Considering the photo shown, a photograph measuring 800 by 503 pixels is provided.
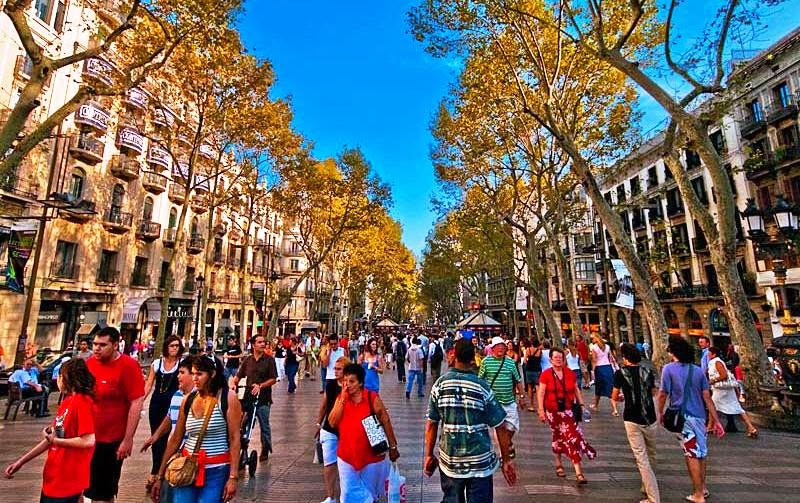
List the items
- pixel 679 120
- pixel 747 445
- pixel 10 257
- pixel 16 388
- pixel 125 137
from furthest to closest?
pixel 125 137, pixel 10 257, pixel 16 388, pixel 679 120, pixel 747 445

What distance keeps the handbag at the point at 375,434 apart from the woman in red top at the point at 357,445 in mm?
25

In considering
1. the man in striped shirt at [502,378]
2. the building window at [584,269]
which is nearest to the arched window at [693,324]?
the building window at [584,269]

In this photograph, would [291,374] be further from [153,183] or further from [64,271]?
[153,183]

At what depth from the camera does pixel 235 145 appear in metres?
19.3

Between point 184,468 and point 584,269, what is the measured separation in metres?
43.6

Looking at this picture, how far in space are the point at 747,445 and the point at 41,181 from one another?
82.2 feet

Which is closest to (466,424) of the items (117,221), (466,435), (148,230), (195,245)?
(466,435)

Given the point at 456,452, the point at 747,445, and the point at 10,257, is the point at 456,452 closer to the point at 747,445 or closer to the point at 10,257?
the point at 747,445

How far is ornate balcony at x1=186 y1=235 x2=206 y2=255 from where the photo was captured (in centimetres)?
2944

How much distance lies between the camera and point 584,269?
4159 cm

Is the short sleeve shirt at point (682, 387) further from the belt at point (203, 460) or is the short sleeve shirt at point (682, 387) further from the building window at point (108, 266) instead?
the building window at point (108, 266)

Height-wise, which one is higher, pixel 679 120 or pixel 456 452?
pixel 679 120

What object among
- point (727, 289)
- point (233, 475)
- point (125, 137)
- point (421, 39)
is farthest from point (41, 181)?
point (727, 289)

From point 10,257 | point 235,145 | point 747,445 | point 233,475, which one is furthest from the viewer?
point 235,145
